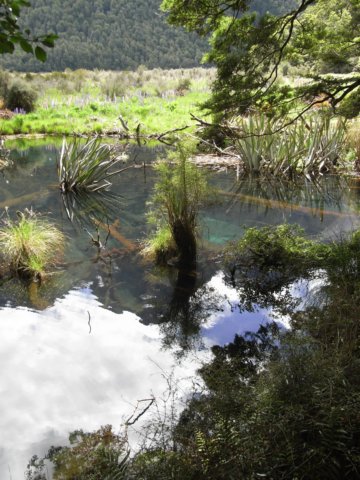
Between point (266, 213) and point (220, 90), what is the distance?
3.97m

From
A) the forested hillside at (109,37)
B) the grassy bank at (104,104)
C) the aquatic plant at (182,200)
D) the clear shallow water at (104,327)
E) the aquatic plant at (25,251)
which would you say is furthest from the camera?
the forested hillside at (109,37)

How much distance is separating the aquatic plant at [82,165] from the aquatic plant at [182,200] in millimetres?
4455

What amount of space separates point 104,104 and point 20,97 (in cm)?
445

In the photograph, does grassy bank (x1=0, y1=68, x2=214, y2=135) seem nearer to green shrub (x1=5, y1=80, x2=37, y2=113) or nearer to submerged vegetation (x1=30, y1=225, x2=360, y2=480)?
green shrub (x1=5, y1=80, x2=37, y2=113)

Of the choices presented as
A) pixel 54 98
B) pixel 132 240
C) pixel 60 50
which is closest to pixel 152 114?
pixel 54 98

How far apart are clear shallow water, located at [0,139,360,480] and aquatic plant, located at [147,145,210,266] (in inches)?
13.7

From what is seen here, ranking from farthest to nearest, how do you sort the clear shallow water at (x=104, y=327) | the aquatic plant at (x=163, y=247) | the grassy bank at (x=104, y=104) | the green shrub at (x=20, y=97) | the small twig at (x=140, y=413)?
the green shrub at (x=20, y=97) < the grassy bank at (x=104, y=104) < the aquatic plant at (x=163, y=247) < the clear shallow water at (x=104, y=327) < the small twig at (x=140, y=413)

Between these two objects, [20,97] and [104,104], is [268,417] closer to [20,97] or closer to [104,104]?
[20,97]

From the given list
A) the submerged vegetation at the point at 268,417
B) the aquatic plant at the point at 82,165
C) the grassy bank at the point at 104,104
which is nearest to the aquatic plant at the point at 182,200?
the submerged vegetation at the point at 268,417

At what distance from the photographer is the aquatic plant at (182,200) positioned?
636cm

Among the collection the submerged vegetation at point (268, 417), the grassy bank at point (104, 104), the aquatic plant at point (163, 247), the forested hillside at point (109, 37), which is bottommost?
the grassy bank at point (104, 104)

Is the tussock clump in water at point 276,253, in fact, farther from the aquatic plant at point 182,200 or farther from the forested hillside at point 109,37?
the forested hillside at point 109,37

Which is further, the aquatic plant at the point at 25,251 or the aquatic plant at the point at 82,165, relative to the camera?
the aquatic plant at the point at 82,165

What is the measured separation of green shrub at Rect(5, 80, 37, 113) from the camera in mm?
23484
